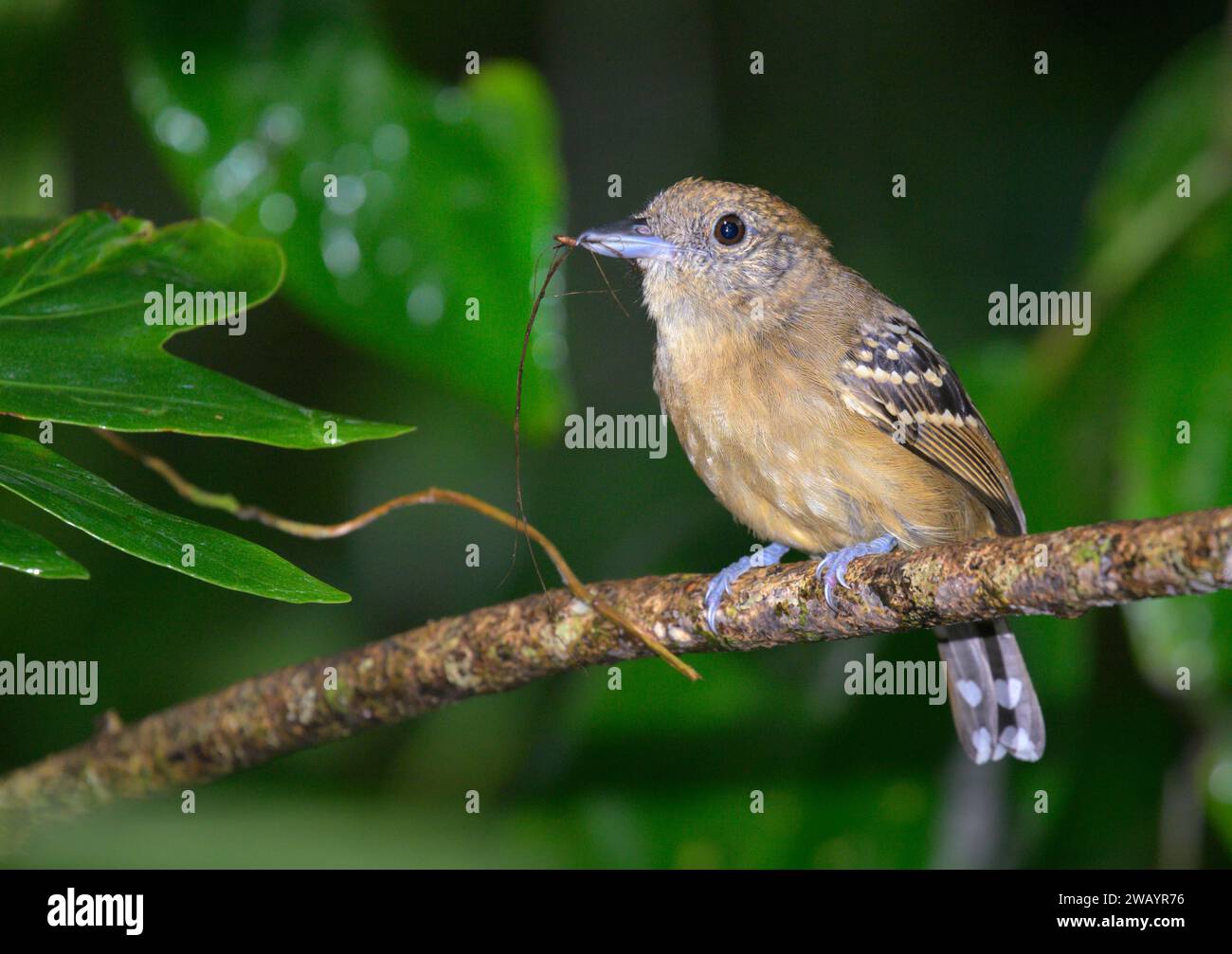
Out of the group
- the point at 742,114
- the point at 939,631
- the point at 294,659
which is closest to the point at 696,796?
the point at 939,631

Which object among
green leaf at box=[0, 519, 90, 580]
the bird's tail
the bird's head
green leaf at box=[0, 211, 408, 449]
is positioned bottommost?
the bird's tail

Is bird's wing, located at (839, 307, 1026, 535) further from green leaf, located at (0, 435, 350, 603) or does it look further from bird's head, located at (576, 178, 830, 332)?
green leaf, located at (0, 435, 350, 603)

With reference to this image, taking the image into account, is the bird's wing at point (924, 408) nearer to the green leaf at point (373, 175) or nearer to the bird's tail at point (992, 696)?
the bird's tail at point (992, 696)

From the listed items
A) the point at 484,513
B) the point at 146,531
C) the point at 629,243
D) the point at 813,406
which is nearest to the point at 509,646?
the point at 484,513

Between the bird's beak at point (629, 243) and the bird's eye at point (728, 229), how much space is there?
5.1 inches

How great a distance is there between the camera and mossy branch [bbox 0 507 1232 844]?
1.86 metres

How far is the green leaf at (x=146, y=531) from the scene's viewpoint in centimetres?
157

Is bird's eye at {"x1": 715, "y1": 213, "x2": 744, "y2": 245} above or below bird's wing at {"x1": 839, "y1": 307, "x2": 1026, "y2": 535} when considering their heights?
above

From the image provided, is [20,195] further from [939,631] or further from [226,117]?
[939,631]

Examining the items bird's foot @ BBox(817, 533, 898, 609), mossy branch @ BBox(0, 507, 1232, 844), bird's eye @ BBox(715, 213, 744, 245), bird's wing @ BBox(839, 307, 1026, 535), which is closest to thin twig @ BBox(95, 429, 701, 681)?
mossy branch @ BBox(0, 507, 1232, 844)

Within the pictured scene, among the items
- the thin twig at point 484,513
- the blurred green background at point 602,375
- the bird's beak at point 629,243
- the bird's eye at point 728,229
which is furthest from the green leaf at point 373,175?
the thin twig at point 484,513

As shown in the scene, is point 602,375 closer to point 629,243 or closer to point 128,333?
point 629,243

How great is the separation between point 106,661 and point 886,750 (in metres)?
2.48

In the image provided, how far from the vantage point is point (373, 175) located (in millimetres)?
3031
